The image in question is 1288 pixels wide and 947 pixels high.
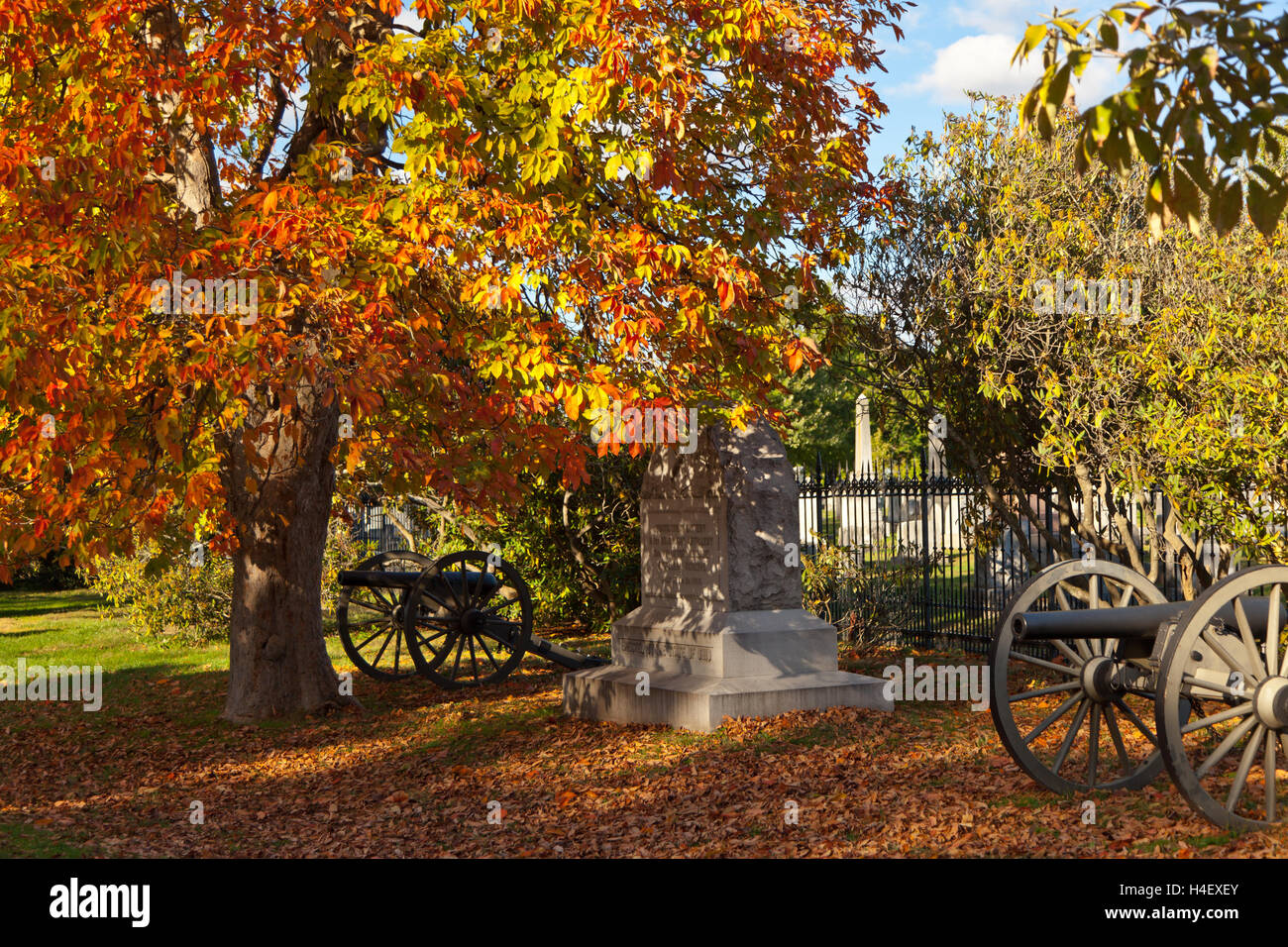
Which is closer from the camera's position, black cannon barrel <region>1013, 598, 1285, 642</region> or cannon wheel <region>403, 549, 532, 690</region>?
black cannon barrel <region>1013, 598, 1285, 642</region>

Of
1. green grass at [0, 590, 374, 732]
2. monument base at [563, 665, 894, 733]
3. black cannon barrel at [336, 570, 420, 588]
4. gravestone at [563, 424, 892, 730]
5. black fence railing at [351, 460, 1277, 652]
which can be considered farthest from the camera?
black fence railing at [351, 460, 1277, 652]

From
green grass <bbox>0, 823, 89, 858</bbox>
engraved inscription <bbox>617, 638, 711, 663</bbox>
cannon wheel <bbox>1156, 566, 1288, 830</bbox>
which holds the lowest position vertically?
green grass <bbox>0, 823, 89, 858</bbox>

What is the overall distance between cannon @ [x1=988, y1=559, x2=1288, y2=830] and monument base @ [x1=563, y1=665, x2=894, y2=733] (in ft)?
8.48

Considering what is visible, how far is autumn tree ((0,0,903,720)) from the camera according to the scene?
25.6 feet

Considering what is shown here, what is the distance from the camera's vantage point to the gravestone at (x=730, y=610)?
1012 cm

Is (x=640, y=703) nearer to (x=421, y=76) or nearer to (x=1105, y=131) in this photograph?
(x=421, y=76)

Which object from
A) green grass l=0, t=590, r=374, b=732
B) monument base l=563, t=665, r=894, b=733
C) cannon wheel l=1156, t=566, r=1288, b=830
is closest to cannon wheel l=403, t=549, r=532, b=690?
green grass l=0, t=590, r=374, b=732

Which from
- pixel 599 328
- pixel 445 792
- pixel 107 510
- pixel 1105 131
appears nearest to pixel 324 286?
pixel 599 328

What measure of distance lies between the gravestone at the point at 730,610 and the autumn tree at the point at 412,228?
40.9 inches

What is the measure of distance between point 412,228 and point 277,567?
431 cm

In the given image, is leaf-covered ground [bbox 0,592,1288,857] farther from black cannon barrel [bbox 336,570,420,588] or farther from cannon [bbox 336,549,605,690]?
black cannon barrel [bbox 336,570,420,588]

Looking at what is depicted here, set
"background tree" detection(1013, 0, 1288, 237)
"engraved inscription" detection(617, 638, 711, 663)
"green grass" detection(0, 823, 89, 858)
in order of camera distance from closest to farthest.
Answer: "background tree" detection(1013, 0, 1288, 237) < "green grass" detection(0, 823, 89, 858) < "engraved inscription" detection(617, 638, 711, 663)
